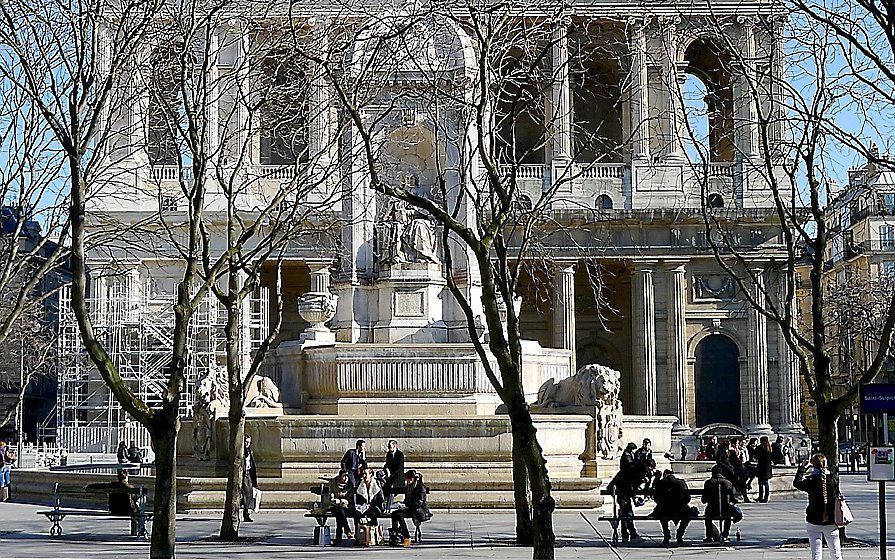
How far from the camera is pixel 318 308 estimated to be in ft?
85.0

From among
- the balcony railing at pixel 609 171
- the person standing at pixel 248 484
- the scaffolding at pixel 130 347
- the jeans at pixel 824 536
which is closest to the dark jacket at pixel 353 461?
the person standing at pixel 248 484

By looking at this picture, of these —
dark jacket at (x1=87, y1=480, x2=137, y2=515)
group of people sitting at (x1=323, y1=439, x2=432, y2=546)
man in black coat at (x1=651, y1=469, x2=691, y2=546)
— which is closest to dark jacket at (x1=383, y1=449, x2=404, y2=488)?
group of people sitting at (x1=323, y1=439, x2=432, y2=546)

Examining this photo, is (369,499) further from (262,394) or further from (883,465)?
(883,465)

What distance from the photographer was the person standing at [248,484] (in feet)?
70.3

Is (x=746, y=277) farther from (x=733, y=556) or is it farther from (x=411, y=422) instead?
(x=733, y=556)

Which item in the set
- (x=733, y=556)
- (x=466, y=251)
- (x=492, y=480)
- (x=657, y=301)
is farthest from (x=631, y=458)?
(x=657, y=301)

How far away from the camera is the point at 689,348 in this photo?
72250mm

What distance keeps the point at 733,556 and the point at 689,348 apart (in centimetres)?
5567

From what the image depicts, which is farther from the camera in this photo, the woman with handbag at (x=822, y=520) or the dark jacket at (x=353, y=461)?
the dark jacket at (x=353, y=461)

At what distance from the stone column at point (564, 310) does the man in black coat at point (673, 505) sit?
4857 centimetres

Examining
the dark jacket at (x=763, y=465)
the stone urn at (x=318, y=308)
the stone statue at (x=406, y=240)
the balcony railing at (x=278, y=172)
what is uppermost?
the balcony railing at (x=278, y=172)

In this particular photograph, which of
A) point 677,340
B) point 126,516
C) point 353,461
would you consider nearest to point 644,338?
point 677,340

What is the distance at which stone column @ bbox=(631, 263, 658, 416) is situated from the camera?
6838 centimetres

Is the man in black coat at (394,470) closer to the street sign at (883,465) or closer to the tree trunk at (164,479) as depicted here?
the tree trunk at (164,479)
